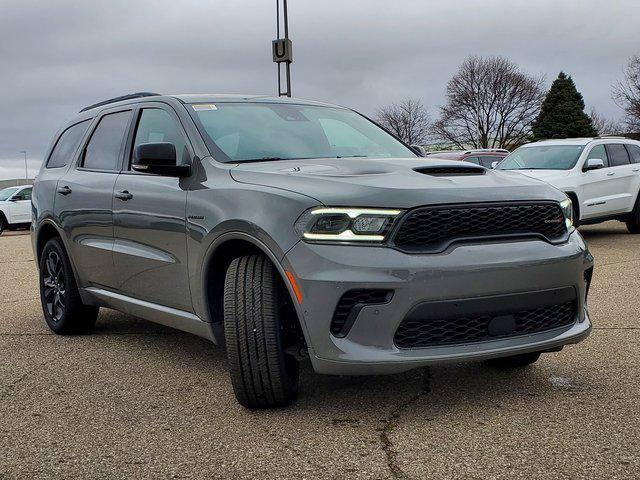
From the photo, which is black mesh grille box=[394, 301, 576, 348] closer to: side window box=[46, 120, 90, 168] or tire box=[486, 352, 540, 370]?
tire box=[486, 352, 540, 370]

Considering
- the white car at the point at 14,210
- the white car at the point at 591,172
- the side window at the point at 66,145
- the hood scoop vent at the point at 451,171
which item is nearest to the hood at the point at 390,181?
the hood scoop vent at the point at 451,171

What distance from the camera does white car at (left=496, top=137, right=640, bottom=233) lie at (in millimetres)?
11867

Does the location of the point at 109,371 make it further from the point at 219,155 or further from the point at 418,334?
the point at 418,334

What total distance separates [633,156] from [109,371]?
36.2 feet

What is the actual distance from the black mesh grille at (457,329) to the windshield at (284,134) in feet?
4.53

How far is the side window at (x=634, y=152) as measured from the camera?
1331 centimetres

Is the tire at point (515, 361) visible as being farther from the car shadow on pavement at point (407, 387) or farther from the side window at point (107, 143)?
the side window at point (107, 143)

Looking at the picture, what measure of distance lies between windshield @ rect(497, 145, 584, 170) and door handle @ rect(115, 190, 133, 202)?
8.69m

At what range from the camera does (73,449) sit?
3.42m

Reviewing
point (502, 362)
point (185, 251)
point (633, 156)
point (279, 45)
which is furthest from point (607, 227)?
point (185, 251)

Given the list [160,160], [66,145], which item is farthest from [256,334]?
[66,145]

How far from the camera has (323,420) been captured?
368 cm

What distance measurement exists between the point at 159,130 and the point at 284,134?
33.1 inches

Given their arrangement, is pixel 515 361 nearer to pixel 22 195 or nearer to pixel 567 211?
pixel 567 211
